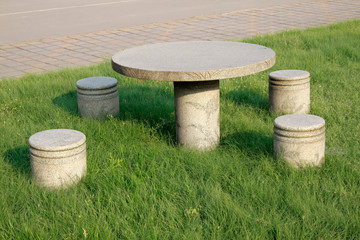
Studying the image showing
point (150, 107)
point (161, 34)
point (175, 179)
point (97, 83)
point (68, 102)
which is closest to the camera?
point (175, 179)

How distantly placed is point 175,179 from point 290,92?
2076mm

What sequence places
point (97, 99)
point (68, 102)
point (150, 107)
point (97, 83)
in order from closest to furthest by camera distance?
point (97, 99)
point (97, 83)
point (150, 107)
point (68, 102)

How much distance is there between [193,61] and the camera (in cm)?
446

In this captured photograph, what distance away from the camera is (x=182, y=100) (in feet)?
15.2

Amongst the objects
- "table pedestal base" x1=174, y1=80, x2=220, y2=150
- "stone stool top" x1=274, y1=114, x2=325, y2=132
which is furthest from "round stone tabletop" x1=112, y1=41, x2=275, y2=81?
Result: "stone stool top" x1=274, y1=114, x2=325, y2=132

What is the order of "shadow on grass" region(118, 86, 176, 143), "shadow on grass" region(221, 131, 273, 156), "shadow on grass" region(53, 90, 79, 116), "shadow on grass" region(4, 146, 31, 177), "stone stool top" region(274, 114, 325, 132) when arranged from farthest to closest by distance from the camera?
"shadow on grass" region(53, 90, 79, 116)
"shadow on grass" region(118, 86, 176, 143)
"shadow on grass" region(221, 131, 273, 156)
"shadow on grass" region(4, 146, 31, 177)
"stone stool top" region(274, 114, 325, 132)

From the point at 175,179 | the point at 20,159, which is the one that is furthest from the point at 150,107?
the point at 175,179

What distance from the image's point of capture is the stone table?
414 cm

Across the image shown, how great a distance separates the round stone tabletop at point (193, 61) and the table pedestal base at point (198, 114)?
0.25 m

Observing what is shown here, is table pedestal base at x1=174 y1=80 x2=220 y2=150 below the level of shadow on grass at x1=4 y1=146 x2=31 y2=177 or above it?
above

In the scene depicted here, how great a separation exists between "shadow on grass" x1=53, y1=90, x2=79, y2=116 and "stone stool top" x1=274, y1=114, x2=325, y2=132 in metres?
2.48

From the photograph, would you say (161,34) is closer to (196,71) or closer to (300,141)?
(196,71)

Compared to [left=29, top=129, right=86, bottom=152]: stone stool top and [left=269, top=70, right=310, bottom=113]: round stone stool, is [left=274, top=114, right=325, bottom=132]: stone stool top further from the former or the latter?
[left=29, top=129, right=86, bottom=152]: stone stool top

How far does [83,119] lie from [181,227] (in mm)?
2373
